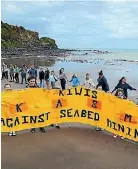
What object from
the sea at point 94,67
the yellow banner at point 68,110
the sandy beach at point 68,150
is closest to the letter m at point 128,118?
the yellow banner at point 68,110

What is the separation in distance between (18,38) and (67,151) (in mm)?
131105

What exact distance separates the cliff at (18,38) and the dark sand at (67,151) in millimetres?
101968

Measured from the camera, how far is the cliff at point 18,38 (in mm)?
122312

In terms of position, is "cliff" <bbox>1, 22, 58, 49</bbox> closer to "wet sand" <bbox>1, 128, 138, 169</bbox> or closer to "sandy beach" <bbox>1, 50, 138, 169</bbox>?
"sandy beach" <bbox>1, 50, 138, 169</bbox>

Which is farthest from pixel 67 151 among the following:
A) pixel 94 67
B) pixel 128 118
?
pixel 94 67

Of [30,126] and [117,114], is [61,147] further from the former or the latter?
[117,114]

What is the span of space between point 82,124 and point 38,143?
2452 millimetres

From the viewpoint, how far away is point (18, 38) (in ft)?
452

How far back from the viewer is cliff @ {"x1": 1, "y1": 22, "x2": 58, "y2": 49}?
122 meters

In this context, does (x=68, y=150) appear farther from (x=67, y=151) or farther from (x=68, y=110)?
(x=68, y=110)

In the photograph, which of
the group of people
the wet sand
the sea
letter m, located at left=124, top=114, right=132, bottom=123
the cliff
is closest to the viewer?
the wet sand

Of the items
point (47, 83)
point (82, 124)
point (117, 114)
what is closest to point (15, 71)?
point (47, 83)

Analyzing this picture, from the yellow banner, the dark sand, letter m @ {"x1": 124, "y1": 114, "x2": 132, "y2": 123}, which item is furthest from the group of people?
letter m @ {"x1": 124, "y1": 114, "x2": 132, "y2": 123}

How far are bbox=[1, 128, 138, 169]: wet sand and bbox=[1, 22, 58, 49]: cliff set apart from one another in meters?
102
